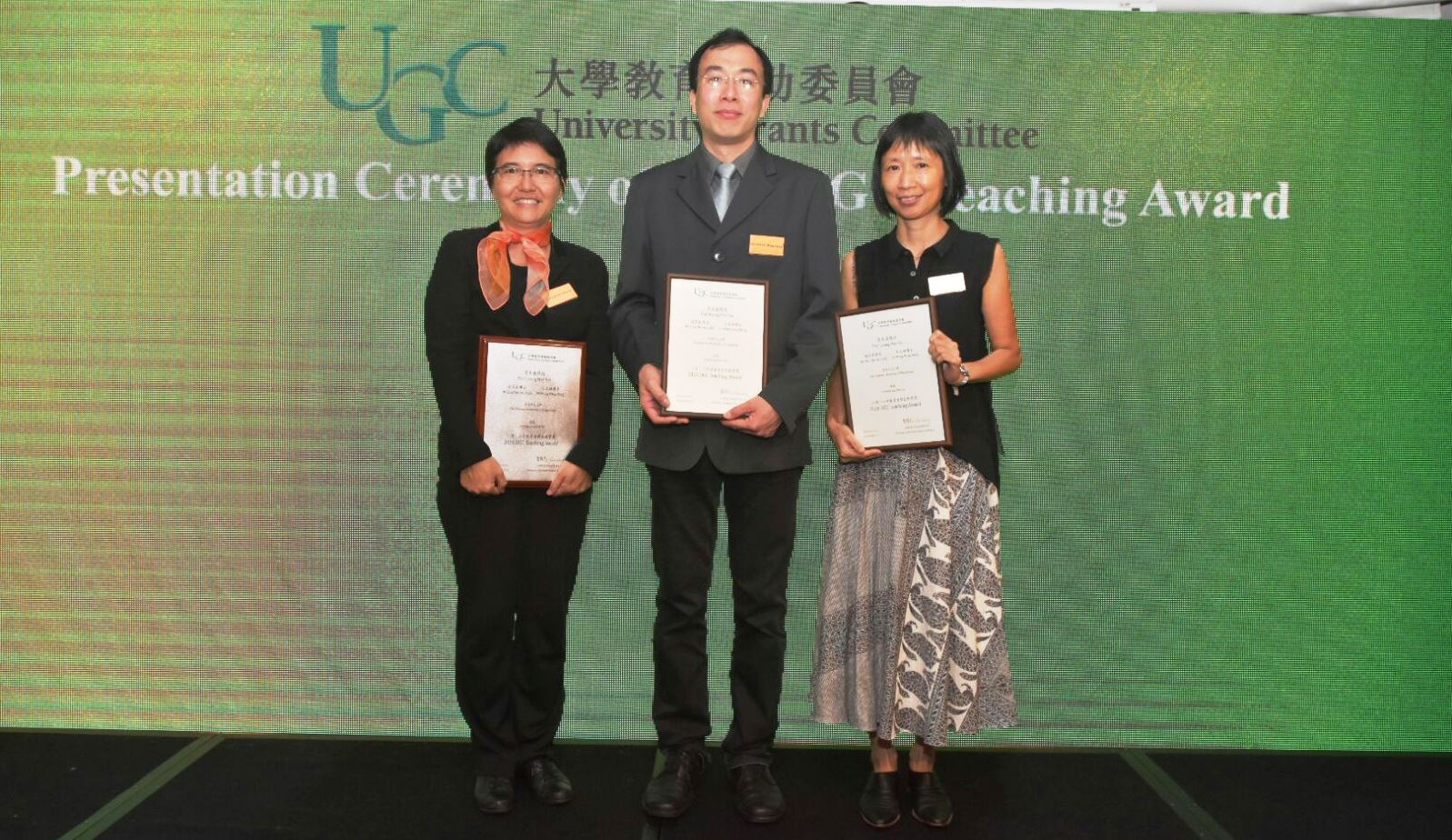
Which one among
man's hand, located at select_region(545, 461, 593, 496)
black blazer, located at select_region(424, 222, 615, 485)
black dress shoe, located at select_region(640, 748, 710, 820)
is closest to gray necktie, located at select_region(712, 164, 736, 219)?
black blazer, located at select_region(424, 222, 615, 485)

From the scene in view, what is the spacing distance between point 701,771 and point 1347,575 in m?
2.04

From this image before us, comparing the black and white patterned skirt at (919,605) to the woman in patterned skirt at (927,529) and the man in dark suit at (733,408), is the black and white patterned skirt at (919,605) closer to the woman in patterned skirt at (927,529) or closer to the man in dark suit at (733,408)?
the woman in patterned skirt at (927,529)

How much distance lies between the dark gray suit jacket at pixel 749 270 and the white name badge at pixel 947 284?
23 cm

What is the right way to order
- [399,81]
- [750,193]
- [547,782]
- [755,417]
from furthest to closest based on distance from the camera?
1. [399,81]
2. [547,782]
3. [750,193]
4. [755,417]

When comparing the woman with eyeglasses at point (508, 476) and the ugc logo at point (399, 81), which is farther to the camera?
the ugc logo at point (399, 81)

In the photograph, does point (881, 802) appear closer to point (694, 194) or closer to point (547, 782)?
point (547, 782)

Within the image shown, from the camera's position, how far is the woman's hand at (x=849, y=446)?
260 centimetres

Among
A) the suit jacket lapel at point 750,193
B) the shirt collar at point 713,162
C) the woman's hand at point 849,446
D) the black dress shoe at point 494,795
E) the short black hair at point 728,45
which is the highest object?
the short black hair at point 728,45

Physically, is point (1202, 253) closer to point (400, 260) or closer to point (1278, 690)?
point (1278, 690)

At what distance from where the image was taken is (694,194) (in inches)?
103

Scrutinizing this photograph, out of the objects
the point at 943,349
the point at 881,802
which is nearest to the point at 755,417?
the point at 943,349

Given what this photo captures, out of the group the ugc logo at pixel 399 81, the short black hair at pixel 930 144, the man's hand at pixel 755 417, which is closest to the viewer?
the man's hand at pixel 755 417

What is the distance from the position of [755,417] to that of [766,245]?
42 centimetres

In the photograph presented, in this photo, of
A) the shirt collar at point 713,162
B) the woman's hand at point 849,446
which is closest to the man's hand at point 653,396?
the woman's hand at point 849,446
